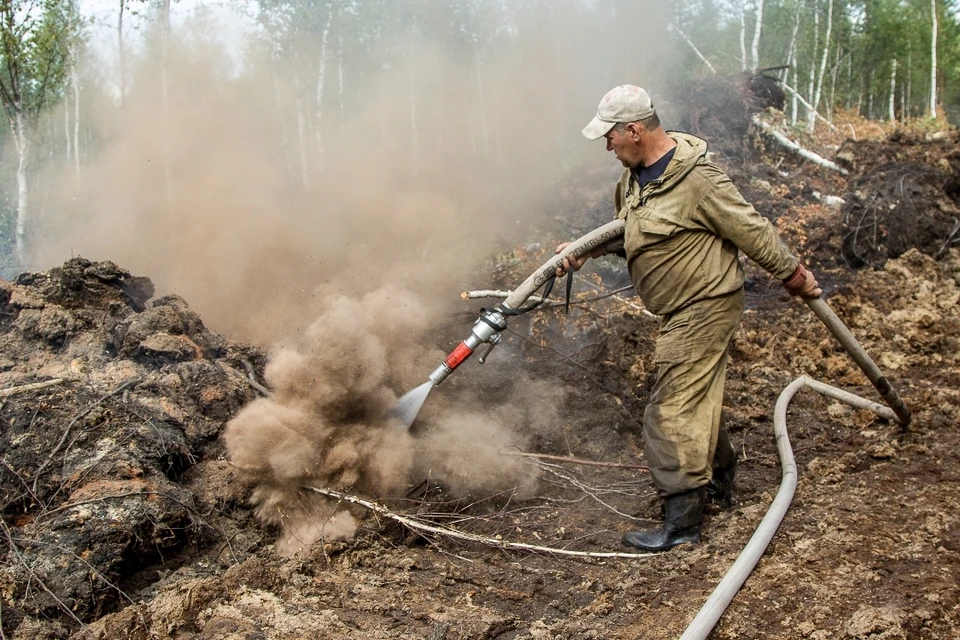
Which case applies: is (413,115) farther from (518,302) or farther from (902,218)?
(518,302)

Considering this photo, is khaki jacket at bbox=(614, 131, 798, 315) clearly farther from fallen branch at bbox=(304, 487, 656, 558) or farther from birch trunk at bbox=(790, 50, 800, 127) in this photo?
birch trunk at bbox=(790, 50, 800, 127)

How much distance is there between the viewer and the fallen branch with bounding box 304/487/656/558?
3.36 meters

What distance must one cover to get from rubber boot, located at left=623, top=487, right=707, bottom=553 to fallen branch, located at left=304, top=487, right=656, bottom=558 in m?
0.07

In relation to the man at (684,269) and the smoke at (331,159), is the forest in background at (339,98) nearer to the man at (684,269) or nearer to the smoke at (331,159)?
the smoke at (331,159)

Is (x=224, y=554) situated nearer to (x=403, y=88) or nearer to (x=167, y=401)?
(x=167, y=401)

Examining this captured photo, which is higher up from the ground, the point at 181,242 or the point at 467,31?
the point at 467,31

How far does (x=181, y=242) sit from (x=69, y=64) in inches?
382

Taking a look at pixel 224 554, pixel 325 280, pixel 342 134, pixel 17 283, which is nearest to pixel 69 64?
pixel 342 134

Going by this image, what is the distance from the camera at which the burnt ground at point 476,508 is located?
2635 millimetres

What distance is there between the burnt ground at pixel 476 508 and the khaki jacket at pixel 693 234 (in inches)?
48.6

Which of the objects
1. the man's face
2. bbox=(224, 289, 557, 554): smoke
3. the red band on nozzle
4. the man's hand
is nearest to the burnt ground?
bbox=(224, 289, 557, 554): smoke

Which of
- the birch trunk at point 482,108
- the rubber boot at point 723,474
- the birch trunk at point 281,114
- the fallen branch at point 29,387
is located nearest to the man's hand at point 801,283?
the rubber boot at point 723,474

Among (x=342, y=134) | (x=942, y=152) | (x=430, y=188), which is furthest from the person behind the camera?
(x=342, y=134)

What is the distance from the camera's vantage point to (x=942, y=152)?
9469 millimetres
